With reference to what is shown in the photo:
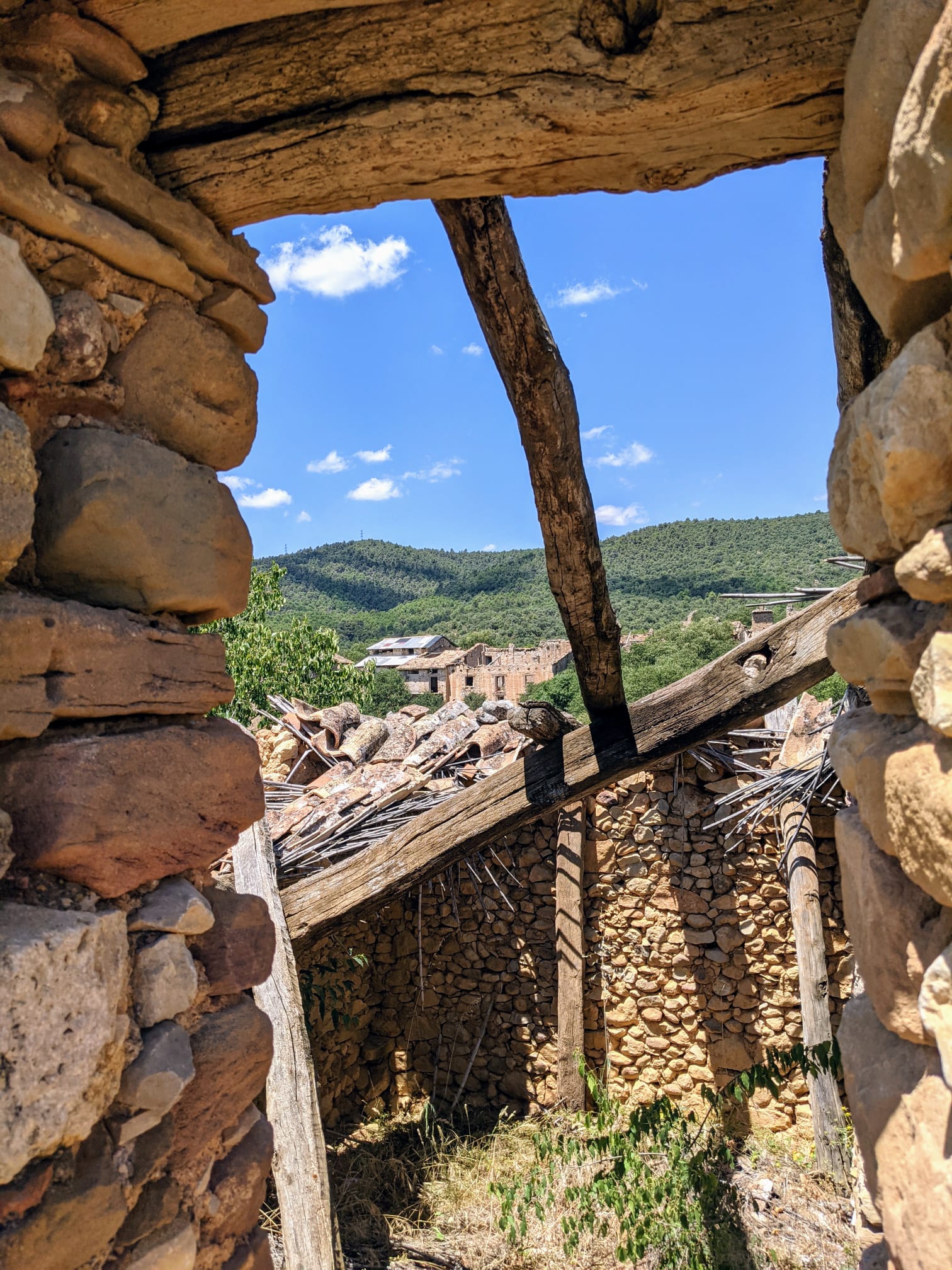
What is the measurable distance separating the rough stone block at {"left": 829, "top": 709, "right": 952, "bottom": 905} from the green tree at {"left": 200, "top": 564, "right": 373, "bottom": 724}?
14.8 meters

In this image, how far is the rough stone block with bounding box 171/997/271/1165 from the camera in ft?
4.03

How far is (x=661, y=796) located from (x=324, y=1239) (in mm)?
3179

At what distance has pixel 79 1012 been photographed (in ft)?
3.42

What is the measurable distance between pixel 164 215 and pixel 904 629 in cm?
132

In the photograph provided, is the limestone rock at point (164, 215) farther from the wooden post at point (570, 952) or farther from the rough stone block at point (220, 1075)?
the wooden post at point (570, 952)

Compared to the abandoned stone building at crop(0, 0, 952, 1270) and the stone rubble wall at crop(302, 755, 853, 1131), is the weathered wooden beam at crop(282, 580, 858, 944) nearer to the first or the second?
the stone rubble wall at crop(302, 755, 853, 1131)

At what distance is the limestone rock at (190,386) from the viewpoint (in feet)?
4.51

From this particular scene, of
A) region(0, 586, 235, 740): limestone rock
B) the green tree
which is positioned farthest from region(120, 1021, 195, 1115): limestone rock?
the green tree

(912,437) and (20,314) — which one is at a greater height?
(20,314)

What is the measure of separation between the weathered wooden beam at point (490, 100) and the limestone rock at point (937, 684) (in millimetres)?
880

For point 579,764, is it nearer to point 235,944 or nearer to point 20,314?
point 235,944

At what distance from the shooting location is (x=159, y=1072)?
3.75ft

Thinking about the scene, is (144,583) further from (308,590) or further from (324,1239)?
(308,590)

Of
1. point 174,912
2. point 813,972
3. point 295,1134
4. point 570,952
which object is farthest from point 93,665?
point 570,952
